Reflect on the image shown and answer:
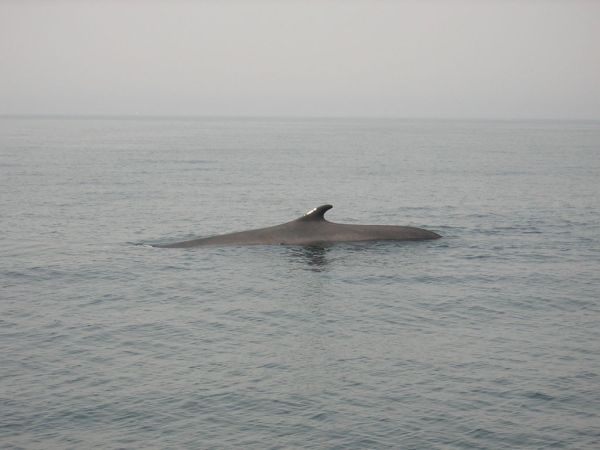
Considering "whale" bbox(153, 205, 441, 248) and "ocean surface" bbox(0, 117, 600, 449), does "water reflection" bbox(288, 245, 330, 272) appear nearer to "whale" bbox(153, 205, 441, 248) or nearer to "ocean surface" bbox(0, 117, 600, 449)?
"ocean surface" bbox(0, 117, 600, 449)

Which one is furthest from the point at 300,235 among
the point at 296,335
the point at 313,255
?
the point at 296,335

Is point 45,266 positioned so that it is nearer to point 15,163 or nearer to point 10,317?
point 10,317

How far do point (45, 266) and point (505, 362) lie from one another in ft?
54.2

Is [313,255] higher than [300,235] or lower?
lower

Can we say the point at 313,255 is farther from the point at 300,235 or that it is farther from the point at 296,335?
the point at 296,335

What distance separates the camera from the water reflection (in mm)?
26963

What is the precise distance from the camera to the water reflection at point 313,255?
88.5ft

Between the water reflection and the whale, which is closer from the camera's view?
the water reflection

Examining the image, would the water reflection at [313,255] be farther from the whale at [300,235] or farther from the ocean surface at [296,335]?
the whale at [300,235]

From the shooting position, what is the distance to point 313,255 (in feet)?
93.8

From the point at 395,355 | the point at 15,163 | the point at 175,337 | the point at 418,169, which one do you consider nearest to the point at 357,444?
the point at 395,355

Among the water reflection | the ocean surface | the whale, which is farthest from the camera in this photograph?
the whale

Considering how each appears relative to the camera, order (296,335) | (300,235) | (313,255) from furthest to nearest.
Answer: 1. (300,235)
2. (313,255)
3. (296,335)

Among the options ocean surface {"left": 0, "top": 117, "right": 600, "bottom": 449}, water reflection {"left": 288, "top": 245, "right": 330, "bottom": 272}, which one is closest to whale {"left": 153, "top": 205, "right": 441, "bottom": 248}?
water reflection {"left": 288, "top": 245, "right": 330, "bottom": 272}
